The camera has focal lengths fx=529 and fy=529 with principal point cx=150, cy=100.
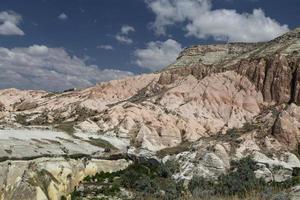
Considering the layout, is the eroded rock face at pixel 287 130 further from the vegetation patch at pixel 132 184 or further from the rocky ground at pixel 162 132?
the vegetation patch at pixel 132 184

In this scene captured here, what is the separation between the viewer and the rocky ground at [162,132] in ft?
161

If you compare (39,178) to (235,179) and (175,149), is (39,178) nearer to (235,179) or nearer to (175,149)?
(235,179)

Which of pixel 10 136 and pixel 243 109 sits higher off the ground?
pixel 243 109

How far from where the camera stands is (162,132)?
88438 mm

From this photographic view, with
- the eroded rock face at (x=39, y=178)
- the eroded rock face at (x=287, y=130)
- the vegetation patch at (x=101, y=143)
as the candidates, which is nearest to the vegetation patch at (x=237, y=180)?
the eroded rock face at (x=39, y=178)

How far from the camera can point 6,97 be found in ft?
455

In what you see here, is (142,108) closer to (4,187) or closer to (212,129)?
(212,129)

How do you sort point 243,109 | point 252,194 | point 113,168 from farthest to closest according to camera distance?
1. point 243,109
2. point 113,168
3. point 252,194

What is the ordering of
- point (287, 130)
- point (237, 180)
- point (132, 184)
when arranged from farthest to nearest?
point (287, 130)
point (237, 180)
point (132, 184)

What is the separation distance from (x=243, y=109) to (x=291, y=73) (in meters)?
11.5

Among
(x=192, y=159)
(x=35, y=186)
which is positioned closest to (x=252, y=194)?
(x=35, y=186)

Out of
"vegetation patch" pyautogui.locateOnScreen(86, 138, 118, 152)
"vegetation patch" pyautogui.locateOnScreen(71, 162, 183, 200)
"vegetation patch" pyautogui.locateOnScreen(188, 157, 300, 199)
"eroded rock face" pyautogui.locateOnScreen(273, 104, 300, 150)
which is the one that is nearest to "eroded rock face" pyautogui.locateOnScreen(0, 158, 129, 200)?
"vegetation patch" pyautogui.locateOnScreen(71, 162, 183, 200)

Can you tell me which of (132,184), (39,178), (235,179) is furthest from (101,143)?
(39,178)

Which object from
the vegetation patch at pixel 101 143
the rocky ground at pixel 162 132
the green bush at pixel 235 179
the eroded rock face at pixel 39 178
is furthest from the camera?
the vegetation patch at pixel 101 143
